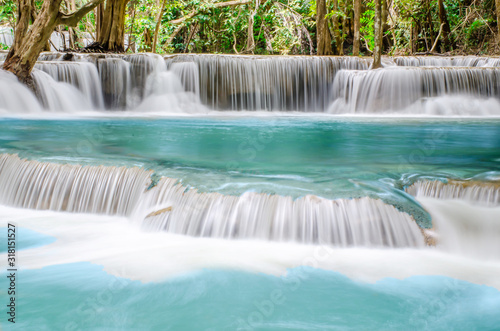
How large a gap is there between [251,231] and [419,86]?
29.0 ft

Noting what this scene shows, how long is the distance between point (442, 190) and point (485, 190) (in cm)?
29

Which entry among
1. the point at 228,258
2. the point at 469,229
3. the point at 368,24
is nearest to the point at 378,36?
the point at 368,24

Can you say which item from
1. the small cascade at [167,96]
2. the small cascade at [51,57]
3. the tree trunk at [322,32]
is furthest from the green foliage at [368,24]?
the small cascade at [51,57]

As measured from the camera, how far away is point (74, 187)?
4.11 meters

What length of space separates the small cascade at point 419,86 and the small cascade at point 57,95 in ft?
21.3

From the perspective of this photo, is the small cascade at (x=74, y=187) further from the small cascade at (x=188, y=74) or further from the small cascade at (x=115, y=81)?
the small cascade at (x=188, y=74)

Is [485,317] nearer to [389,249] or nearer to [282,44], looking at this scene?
[389,249]

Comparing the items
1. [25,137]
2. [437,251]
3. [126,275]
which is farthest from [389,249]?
[25,137]

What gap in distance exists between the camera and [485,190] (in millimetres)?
3605

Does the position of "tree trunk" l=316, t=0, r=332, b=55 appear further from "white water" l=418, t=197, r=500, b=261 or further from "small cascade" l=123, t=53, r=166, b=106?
"white water" l=418, t=197, r=500, b=261

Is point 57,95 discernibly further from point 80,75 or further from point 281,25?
point 281,25

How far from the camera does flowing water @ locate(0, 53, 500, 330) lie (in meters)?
2.50

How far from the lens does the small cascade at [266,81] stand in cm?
1220

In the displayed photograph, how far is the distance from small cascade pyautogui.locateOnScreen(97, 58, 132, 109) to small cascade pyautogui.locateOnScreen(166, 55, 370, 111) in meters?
1.12
